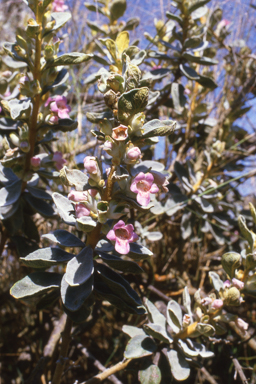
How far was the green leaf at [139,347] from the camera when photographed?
0.84m

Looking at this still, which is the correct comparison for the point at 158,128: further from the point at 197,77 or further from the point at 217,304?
the point at 197,77

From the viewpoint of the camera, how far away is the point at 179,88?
4.46 feet

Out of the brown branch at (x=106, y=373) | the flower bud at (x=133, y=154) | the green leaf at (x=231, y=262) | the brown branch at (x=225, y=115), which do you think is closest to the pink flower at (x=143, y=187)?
the flower bud at (x=133, y=154)

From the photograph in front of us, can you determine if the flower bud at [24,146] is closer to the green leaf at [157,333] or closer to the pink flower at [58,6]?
the green leaf at [157,333]

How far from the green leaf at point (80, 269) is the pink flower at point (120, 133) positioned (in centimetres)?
28

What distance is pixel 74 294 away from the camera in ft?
2.31

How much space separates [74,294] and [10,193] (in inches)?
16.5

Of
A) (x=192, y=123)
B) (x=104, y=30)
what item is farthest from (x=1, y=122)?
(x=192, y=123)

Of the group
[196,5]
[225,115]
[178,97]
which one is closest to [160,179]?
[178,97]

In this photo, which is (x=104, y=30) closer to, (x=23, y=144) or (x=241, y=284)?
(x=23, y=144)


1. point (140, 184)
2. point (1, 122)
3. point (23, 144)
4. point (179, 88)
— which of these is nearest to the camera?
point (140, 184)

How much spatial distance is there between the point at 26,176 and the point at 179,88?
30.3 inches

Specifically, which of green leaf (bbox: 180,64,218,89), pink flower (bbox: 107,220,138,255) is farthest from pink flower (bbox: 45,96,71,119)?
green leaf (bbox: 180,64,218,89)

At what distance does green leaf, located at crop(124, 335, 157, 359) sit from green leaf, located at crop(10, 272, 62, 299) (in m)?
0.29
